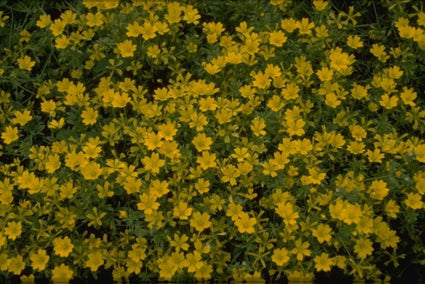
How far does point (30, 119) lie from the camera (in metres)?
2.97

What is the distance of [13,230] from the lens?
2.61 m

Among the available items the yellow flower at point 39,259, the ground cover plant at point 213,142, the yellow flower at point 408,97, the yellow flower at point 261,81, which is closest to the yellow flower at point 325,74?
the ground cover plant at point 213,142

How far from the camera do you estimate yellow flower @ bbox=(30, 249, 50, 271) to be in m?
2.57

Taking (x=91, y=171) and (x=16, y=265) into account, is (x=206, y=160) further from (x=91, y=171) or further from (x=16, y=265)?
(x=16, y=265)

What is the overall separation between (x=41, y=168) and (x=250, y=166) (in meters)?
0.98

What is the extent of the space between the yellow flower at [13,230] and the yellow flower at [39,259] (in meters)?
0.12

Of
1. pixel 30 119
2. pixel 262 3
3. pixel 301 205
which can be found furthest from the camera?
pixel 262 3

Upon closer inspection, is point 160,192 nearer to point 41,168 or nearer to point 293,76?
point 41,168

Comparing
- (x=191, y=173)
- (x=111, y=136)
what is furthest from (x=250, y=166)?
(x=111, y=136)

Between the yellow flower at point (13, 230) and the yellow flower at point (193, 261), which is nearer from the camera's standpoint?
the yellow flower at point (193, 261)

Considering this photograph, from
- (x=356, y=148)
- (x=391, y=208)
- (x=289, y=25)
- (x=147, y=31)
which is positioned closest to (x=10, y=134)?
(x=147, y=31)

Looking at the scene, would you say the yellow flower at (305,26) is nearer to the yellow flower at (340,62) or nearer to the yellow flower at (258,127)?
the yellow flower at (340,62)

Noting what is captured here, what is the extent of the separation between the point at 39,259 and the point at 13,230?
17 cm

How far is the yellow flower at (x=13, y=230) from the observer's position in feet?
8.50
